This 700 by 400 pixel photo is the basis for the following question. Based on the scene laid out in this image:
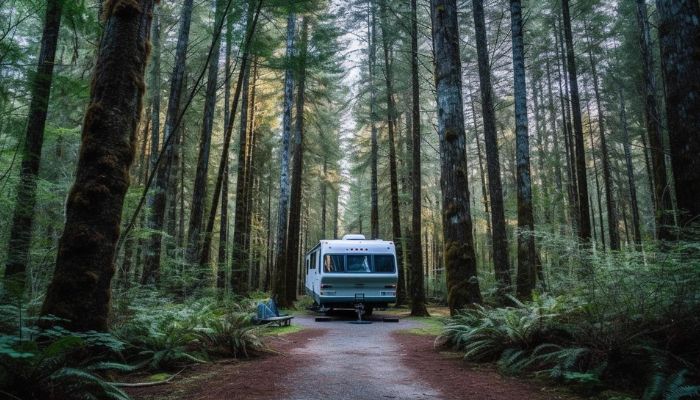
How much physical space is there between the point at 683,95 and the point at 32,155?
11146 mm

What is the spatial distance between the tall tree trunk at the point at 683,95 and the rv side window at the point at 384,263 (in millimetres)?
9710

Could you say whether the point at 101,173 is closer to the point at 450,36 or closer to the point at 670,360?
the point at 670,360

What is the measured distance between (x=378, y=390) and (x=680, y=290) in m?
3.18

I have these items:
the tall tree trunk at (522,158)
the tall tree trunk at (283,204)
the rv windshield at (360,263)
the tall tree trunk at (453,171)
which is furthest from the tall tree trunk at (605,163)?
the tall tree trunk at (453,171)

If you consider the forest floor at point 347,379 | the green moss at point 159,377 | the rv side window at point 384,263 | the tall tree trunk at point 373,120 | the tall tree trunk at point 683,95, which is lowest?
the forest floor at point 347,379

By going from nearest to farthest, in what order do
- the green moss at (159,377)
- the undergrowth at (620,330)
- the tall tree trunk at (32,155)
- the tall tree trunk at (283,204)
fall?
the undergrowth at (620,330) → the green moss at (159,377) → the tall tree trunk at (32,155) → the tall tree trunk at (283,204)

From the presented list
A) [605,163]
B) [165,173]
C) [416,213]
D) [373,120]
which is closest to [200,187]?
[165,173]

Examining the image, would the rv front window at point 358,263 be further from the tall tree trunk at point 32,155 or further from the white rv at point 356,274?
the tall tree trunk at point 32,155

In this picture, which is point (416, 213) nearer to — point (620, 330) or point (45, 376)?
point (620, 330)

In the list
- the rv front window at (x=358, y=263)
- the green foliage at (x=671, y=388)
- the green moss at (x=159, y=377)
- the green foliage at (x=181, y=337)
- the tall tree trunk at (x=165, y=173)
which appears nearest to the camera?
the green foliage at (x=671, y=388)

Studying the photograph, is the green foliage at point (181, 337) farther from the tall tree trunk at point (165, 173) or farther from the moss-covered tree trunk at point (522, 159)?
the moss-covered tree trunk at point (522, 159)

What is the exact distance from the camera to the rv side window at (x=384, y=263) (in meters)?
14.3

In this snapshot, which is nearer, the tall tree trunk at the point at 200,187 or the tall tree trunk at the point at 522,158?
the tall tree trunk at the point at 522,158

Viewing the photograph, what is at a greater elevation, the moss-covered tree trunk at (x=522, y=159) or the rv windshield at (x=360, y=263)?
the moss-covered tree trunk at (x=522, y=159)
